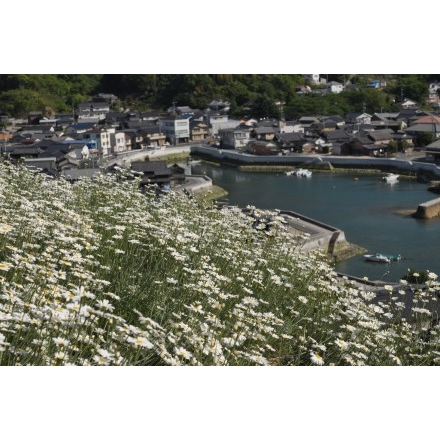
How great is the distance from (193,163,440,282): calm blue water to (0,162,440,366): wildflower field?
11.9ft

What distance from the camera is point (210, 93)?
20703mm

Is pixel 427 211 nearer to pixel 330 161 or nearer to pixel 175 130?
pixel 330 161

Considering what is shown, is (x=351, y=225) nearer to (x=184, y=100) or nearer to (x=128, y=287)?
(x=128, y=287)

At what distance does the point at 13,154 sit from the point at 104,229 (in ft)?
34.4

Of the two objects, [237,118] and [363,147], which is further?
[237,118]

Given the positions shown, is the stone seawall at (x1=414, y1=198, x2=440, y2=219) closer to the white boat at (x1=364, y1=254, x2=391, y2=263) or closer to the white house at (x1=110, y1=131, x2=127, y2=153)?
the white boat at (x1=364, y1=254, x2=391, y2=263)

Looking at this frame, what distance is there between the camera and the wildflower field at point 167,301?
1292 millimetres

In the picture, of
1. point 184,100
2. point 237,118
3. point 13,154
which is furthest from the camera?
point 184,100

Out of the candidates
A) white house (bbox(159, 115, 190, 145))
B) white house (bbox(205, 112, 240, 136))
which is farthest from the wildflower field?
white house (bbox(205, 112, 240, 136))

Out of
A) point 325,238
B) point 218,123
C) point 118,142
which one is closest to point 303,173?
point 118,142

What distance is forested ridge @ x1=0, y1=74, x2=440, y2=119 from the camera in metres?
18.2

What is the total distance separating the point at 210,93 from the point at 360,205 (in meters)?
11.7

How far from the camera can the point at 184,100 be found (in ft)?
67.9

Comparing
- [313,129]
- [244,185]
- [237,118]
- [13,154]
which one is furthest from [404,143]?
[13,154]
